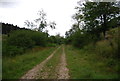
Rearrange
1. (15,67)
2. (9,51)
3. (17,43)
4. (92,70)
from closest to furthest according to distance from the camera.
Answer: (92,70) < (15,67) < (9,51) < (17,43)

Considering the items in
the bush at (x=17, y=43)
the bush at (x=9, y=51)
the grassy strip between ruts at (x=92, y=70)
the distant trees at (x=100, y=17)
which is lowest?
the grassy strip between ruts at (x=92, y=70)

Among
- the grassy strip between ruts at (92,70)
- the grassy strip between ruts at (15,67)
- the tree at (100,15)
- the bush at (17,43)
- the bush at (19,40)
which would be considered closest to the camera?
the grassy strip between ruts at (92,70)

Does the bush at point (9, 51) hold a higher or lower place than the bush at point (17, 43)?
lower

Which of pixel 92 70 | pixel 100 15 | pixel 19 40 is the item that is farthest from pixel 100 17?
pixel 92 70

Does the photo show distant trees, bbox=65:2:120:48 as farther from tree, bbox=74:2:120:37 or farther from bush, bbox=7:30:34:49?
bush, bbox=7:30:34:49

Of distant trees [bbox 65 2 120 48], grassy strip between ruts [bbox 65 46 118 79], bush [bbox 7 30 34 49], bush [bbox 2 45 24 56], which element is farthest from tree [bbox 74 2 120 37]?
bush [bbox 2 45 24 56]

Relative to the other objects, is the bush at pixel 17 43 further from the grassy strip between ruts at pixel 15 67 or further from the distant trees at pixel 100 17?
the distant trees at pixel 100 17

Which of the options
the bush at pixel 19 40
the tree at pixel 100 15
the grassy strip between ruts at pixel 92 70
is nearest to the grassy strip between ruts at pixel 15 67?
the grassy strip between ruts at pixel 92 70

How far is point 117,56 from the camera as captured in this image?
12422 mm

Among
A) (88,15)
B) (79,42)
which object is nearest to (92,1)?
(88,15)

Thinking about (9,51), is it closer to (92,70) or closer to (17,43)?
(17,43)

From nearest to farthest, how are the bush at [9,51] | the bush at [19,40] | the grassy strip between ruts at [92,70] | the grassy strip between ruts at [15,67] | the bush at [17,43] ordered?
the grassy strip between ruts at [92,70] < the grassy strip between ruts at [15,67] < the bush at [9,51] < the bush at [17,43] < the bush at [19,40]

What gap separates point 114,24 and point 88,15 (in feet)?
14.0

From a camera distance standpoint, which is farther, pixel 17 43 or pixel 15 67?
pixel 17 43
